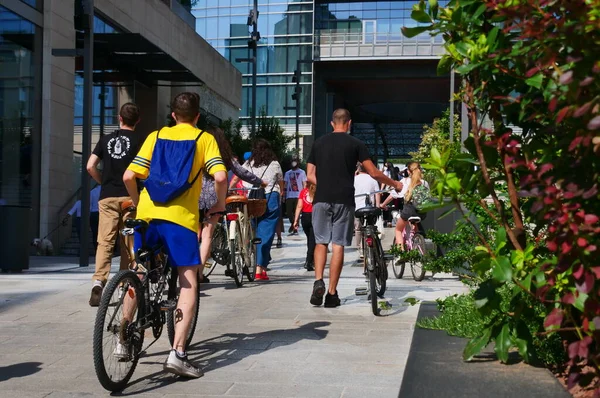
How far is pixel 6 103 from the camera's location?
1789 centimetres

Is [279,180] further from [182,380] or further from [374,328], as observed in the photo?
[182,380]

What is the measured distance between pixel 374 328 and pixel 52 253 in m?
11.6

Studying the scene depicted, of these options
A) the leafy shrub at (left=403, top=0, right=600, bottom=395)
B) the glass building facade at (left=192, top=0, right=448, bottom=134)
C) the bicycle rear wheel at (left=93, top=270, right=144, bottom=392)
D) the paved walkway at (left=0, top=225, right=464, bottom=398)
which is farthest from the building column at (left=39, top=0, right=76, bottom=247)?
the glass building facade at (left=192, top=0, right=448, bottom=134)

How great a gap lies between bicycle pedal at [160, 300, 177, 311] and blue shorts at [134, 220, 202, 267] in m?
0.34

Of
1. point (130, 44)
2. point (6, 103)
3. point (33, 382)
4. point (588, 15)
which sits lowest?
point (33, 382)

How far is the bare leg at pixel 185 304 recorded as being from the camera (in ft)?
19.2

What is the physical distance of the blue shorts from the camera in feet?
19.3

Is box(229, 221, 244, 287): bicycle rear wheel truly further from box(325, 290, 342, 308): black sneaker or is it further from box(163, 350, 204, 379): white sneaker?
box(163, 350, 204, 379): white sneaker

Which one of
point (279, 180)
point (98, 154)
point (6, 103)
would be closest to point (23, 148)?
point (6, 103)

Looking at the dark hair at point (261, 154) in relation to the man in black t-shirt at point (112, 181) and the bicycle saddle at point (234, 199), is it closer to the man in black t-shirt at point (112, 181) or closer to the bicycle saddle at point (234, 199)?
the bicycle saddle at point (234, 199)

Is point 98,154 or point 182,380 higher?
point 98,154

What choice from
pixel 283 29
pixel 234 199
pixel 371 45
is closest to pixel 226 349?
pixel 234 199

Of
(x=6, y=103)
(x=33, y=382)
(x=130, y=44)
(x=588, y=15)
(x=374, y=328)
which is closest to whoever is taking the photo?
(x=588, y=15)

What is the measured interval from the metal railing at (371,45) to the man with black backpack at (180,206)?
51446 mm
